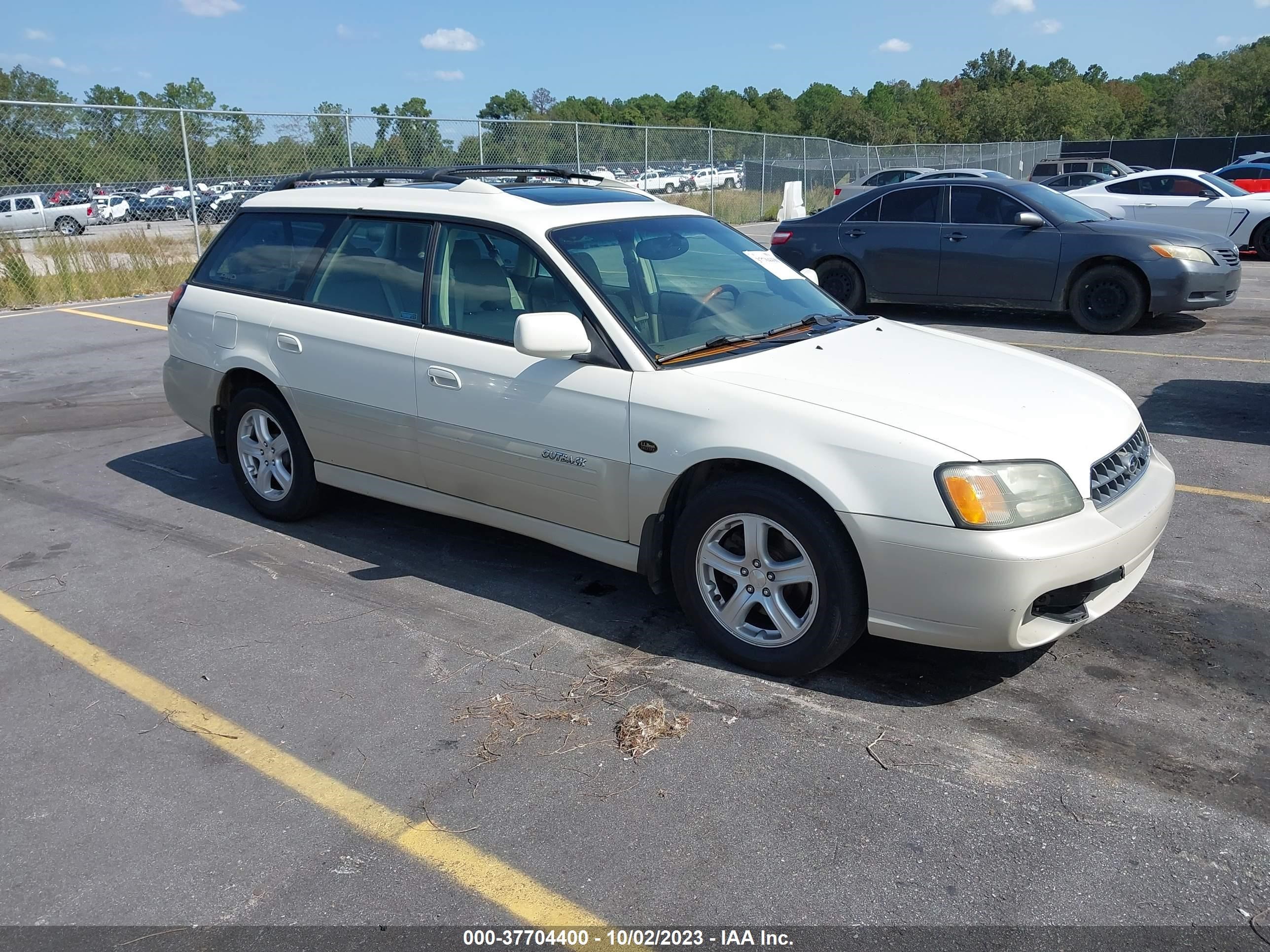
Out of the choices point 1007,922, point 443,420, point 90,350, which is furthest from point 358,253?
point 90,350

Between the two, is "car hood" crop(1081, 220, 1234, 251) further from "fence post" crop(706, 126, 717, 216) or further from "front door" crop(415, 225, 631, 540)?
"fence post" crop(706, 126, 717, 216)

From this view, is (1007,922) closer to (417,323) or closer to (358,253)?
(417,323)

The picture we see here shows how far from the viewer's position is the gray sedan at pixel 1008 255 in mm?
10430

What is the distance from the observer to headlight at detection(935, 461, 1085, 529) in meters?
3.32

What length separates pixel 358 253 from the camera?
5.09 meters

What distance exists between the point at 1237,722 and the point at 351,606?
136 inches

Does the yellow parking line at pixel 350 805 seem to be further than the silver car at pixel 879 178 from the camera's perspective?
No

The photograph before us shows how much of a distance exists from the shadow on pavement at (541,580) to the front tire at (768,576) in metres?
0.16

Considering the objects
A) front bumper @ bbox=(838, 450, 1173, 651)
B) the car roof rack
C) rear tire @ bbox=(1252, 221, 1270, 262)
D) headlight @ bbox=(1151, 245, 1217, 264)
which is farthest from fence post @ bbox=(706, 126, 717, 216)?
front bumper @ bbox=(838, 450, 1173, 651)

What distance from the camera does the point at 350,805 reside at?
123 inches

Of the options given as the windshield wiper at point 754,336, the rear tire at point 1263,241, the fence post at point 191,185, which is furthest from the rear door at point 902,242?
the fence post at point 191,185

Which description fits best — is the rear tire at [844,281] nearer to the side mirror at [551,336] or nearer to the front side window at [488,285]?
the front side window at [488,285]

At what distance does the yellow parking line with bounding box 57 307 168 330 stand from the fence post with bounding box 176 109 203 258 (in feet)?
9.03

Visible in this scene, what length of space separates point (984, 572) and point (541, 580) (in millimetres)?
2158
